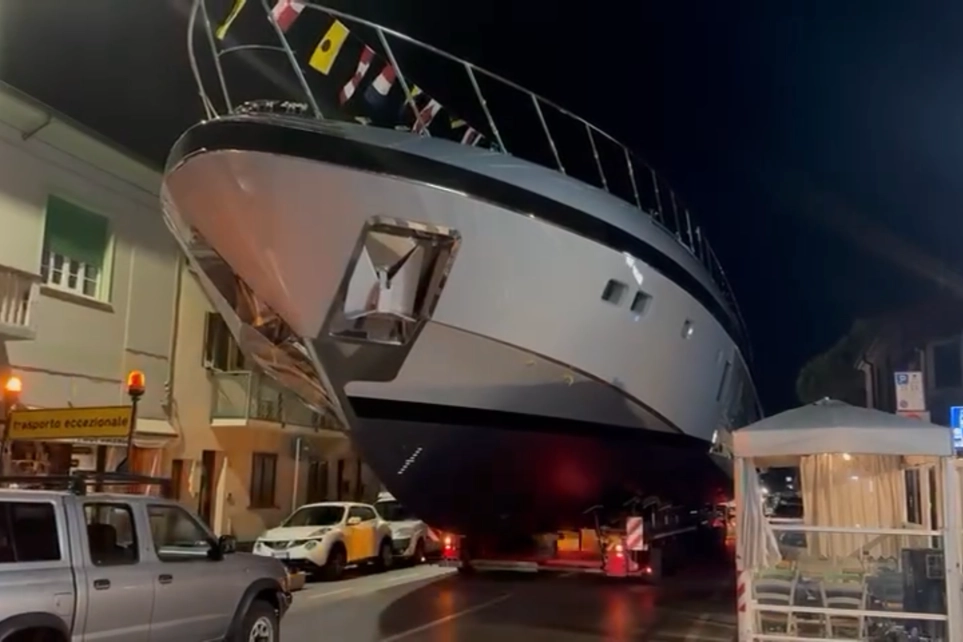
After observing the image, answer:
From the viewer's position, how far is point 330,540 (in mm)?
16453

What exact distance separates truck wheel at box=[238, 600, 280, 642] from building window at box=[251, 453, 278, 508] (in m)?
13.7

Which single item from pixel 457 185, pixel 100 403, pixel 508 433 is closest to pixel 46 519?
pixel 457 185

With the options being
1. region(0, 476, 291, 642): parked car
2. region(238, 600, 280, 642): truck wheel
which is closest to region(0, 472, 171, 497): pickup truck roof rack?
region(0, 476, 291, 642): parked car

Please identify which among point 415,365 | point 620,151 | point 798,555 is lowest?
point 798,555

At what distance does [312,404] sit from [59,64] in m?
6.80

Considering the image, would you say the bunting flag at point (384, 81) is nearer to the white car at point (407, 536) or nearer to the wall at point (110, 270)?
the wall at point (110, 270)

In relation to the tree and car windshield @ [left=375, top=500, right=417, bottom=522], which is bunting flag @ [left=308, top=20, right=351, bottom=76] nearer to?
car windshield @ [left=375, top=500, right=417, bottom=522]

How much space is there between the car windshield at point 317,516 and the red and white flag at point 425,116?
8.19 metres

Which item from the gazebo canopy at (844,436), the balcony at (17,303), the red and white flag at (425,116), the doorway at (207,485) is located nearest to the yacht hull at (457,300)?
the red and white flag at (425,116)

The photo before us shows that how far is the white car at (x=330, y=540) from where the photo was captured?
16.1 metres

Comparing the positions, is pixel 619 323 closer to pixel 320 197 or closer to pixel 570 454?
pixel 570 454

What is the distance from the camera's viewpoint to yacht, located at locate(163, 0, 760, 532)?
34.1ft

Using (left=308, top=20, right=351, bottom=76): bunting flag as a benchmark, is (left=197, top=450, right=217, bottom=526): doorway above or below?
below

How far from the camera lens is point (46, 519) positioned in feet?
20.7
